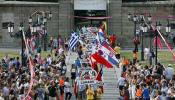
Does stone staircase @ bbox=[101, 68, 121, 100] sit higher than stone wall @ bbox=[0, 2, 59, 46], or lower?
lower

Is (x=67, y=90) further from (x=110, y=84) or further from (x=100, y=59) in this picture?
(x=110, y=84)

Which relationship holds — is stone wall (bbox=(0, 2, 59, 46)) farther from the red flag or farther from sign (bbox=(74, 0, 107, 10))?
the red flag

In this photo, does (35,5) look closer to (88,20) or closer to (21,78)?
(88,20)

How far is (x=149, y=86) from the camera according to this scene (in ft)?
134

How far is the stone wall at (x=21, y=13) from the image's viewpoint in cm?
7738

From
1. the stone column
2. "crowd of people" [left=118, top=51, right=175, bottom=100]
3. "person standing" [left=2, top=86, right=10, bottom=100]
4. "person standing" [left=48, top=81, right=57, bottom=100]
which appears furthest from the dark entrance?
"person standing" [left=2, top=86, right=10, bottom=100]

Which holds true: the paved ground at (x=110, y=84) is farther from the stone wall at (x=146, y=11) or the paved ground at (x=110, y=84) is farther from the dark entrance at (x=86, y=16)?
the dark entrance at (x=86, y=16)

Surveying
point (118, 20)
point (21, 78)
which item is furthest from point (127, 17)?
point (21, 78)

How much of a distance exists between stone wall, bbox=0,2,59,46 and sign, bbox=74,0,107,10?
83.5 inches

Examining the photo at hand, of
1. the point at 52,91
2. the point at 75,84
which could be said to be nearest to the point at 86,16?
the point at 75,84

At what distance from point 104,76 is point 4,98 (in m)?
13.6

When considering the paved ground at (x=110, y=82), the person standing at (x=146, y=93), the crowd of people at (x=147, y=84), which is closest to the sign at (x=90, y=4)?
the paved ground at (x=110, y=82)

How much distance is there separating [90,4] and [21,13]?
7064mm

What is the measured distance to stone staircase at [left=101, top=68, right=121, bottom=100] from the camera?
149 feet
